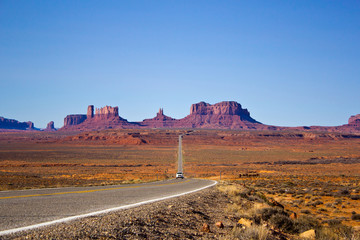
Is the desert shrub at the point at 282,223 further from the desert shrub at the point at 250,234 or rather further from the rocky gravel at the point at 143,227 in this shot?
the desert shrub at the point at 250,234

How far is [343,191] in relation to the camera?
2195cm

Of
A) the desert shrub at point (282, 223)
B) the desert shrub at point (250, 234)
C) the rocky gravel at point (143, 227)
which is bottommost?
the desert shrub at point (282, 223)

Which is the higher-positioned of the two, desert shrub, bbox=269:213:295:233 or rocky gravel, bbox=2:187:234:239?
rocky gravel, bbox=2:187:234:239

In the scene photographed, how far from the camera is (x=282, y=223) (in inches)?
375

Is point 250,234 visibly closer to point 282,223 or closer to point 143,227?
point 143,227

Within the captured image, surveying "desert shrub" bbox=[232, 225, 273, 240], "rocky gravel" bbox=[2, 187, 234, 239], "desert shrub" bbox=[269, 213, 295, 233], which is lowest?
"desert shrub" bbox=[269, 213, 295, 233]

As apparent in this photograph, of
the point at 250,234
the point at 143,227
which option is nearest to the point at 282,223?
the point at 250,234

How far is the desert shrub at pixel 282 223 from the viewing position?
9.30 metres

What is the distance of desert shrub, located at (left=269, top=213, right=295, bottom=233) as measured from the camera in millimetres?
9297

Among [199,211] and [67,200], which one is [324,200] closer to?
[199,211]

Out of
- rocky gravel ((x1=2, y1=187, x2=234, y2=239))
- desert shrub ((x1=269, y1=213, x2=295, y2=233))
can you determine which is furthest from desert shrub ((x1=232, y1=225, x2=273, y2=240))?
desert shrub ((x1=269, y1=213, x2=295, y2=233))

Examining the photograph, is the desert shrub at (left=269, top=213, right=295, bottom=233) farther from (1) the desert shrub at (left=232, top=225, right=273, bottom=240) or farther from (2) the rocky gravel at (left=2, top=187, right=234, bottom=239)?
(1) the desert shrub at (left=232, top=225, right=273, bottom=240)

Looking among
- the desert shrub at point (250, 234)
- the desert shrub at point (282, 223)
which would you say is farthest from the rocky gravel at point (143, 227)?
the desert shrub at point (282, 223)

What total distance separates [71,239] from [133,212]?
9.03 feet
